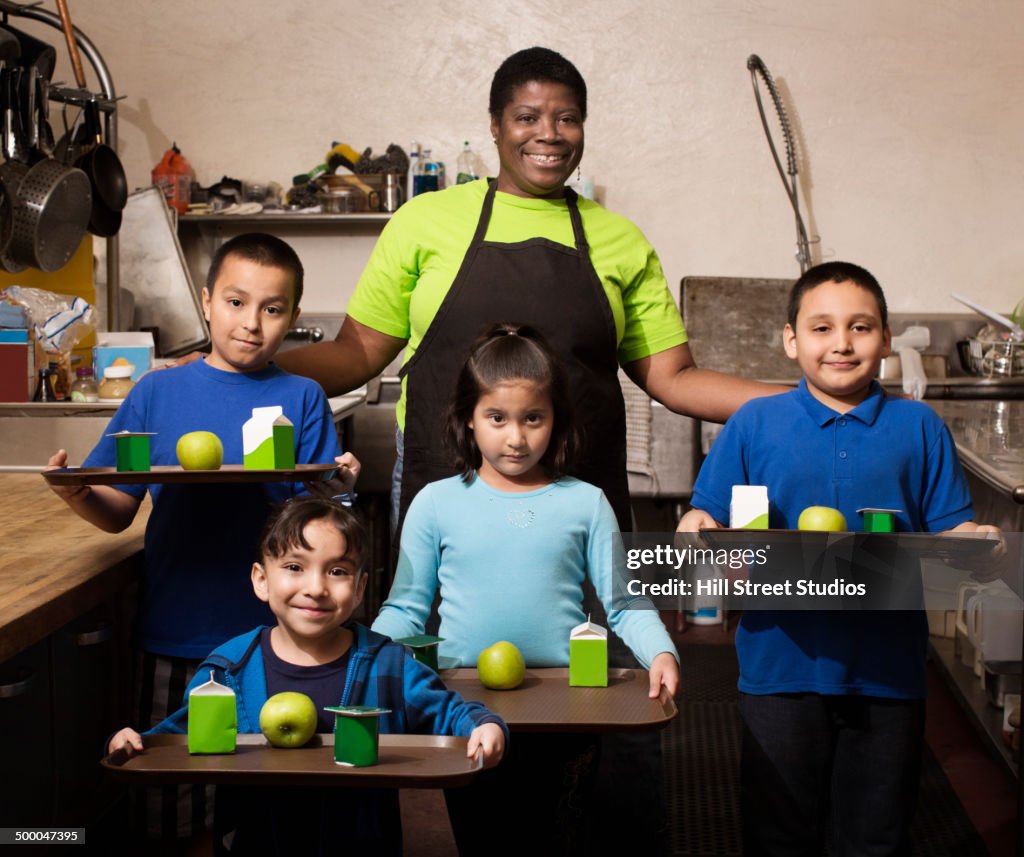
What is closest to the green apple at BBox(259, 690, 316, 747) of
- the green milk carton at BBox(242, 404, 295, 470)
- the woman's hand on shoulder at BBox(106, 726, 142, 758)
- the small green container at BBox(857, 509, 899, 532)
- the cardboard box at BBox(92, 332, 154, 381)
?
the woman's hand on shoulder at BBox(106, 726, 142, 758)

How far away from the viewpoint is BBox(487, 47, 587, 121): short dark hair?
184cm

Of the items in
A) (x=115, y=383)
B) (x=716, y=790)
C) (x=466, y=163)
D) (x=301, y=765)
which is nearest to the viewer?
(x=301, y=765)

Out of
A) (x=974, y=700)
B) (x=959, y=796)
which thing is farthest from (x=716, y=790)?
(x=974, y=700)

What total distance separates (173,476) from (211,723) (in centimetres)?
34

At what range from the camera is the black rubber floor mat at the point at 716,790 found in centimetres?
244

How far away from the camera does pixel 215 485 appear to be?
66.6 inches

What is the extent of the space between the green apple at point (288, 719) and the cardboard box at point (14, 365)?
71.7 inches

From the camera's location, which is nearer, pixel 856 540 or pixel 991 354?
pixel 856 540

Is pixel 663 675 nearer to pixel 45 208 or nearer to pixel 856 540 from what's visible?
pixel 856 540

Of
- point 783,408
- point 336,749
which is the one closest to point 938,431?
point 783,408

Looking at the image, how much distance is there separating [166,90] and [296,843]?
146 inches

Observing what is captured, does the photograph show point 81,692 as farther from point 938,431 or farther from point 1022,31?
point 1022,31

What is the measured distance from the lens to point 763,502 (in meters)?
1.48

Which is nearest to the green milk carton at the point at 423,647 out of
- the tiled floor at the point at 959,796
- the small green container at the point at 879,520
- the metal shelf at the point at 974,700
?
the small green container at the point at 879,520
